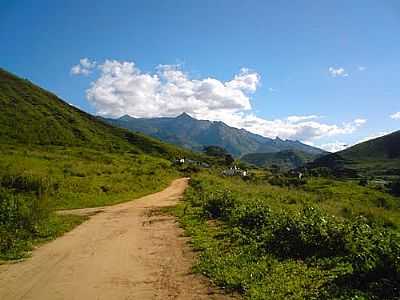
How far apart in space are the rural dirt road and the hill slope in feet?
243

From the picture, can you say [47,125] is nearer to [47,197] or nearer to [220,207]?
[47,197]

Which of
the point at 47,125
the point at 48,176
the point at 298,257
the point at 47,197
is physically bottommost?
the point at 298,257

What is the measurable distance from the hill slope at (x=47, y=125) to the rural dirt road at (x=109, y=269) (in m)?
74.1

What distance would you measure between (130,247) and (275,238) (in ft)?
16.7

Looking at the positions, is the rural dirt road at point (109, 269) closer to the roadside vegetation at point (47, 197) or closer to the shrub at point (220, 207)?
the roadside vegetation at point (47, 197)

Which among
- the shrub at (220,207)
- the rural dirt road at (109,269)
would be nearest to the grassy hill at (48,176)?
the rural dirt road at (109,269)

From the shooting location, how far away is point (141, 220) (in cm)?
2222

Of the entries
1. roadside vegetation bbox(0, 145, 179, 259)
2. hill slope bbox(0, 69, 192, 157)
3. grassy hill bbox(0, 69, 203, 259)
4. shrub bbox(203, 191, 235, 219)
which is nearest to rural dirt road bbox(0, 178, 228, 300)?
roadside vegetation bbox(0, 145, 179, 259)

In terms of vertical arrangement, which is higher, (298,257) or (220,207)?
(220,207)

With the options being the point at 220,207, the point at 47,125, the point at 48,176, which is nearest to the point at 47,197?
the point at 48,176

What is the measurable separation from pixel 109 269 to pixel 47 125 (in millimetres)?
102982

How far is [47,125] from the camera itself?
108 meters

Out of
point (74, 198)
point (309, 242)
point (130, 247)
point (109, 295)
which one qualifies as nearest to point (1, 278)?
point (109, 295)

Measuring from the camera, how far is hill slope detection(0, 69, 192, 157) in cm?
9669
